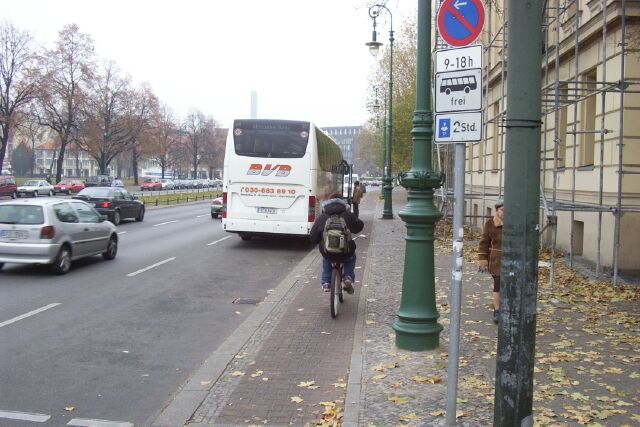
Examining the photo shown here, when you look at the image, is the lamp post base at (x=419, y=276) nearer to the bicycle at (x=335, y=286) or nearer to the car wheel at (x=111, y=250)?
the bicycle at (x=335, y=286)

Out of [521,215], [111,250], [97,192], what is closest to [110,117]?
[97,192]

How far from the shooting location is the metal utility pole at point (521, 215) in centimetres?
348

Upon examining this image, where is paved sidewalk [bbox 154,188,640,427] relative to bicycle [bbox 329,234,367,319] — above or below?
below

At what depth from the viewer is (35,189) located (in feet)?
178

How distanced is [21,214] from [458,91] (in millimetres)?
10047

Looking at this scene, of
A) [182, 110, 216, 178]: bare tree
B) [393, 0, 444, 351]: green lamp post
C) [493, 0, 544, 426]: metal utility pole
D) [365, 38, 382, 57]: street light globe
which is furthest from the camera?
[182, 110, 216, 178]: bare tree

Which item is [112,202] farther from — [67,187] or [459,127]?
[67,187]

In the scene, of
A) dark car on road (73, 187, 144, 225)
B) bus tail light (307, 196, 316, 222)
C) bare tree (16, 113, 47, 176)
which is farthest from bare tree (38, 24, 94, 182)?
bus tail light (307, 196, 316, 222)

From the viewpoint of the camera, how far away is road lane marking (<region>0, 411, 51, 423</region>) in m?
4.73

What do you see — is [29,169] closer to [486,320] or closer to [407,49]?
[407,49]

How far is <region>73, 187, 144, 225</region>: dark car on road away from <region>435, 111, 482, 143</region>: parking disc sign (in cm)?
2182

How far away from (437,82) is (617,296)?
21.1ft

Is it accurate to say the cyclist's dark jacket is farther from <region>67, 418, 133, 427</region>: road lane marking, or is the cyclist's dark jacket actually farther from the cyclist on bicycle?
<region>67, 418, 133, 427</region>: road lane marking

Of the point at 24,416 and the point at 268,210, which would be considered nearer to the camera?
the point at 24,416
